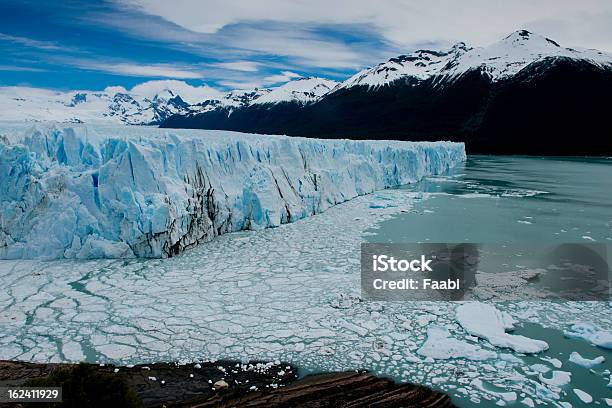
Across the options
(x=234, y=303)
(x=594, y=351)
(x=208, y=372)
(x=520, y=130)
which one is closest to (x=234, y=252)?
(x=234, y=303)

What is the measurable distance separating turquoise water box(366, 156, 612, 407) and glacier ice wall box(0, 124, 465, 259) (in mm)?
2619

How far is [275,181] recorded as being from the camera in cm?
923

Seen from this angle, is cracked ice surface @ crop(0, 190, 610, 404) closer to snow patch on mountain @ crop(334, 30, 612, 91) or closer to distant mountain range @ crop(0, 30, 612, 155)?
distant mountain range @ crop(0, 30, 612, 155)

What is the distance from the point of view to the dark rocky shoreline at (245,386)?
3.13 metres

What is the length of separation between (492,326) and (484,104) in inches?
2527

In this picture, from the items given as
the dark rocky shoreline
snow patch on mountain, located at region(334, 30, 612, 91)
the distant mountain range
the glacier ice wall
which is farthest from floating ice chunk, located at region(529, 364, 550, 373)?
snow patch on mountain, located at region(334, 30, 612, 91)

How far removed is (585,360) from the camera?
3.67 metres

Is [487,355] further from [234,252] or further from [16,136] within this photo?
[16,136]

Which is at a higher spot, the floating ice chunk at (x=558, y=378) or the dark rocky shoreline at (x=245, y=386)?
the floating ice chunk at (x=558, y=378)

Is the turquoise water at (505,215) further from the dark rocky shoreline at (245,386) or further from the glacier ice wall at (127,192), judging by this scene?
the dark rocky shoreline at (245,386)

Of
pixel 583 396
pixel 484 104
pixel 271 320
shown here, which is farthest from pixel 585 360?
pixel 484 104

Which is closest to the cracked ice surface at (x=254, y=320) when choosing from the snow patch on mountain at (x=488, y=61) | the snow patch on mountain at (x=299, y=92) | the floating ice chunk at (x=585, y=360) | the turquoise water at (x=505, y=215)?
the floating ice chunk at (x=585, y=360)

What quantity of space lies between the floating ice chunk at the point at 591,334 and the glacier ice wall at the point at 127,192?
5357mm

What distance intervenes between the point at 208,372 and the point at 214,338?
56 centimetres
